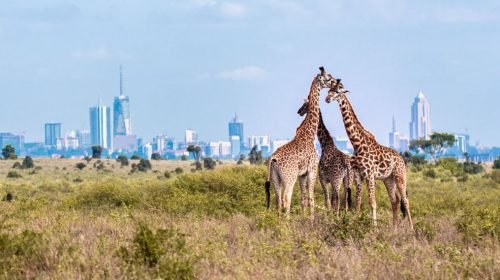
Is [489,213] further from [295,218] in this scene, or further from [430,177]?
[430,177]

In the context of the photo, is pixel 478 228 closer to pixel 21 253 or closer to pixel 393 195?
pixel 393 195

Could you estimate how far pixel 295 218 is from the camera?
14.5m

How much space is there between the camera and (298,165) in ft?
51.4

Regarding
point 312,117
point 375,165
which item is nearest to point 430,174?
point 312,117

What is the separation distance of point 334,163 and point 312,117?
101 centimetres

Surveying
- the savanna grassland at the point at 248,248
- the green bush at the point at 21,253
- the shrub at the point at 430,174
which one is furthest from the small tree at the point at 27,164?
the green bush at the point at 21,253

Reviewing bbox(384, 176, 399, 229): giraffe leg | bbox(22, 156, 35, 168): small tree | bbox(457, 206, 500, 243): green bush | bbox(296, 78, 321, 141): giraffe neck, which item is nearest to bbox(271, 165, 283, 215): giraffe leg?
bbox(296, 78, 321, 141): giraffe neck

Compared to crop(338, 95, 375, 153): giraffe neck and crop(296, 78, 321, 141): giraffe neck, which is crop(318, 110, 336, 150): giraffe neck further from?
crop(338, 95, 375, 153): giraffe neck

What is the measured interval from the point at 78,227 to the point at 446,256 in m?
6.55

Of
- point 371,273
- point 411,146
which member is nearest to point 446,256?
point 371,273

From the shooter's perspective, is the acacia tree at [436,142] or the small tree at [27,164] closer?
the small tree at [27,164]

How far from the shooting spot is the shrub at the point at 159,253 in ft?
32.0

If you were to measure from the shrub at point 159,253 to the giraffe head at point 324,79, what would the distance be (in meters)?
6.25

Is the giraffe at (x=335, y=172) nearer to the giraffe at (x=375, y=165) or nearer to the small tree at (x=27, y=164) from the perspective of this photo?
the giraffe at (x=375, y=165)
